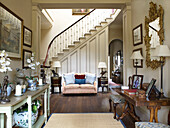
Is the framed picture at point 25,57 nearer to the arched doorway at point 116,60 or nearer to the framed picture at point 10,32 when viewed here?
the framed picture at point 10,32

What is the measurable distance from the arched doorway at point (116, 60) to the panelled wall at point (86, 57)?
2.88 m

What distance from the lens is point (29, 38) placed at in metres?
4.23

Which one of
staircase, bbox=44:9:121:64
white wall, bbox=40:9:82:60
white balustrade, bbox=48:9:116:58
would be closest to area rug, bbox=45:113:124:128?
staircase, bbox=44:9:121:64

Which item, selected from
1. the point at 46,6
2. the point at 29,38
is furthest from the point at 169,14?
the point at 46,6

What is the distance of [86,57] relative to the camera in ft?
25.6

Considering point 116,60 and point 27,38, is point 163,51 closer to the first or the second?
point 27,38

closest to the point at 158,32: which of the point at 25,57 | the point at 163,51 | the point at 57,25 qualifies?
the point at 163,51

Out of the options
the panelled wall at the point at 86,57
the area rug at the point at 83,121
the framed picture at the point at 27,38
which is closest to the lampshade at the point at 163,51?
the area rug at the point at 83,121

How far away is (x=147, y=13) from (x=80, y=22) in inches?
207

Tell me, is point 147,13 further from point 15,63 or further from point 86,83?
point 86,83

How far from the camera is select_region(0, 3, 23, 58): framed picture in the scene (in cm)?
263

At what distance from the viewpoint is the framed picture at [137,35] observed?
377 centimetres

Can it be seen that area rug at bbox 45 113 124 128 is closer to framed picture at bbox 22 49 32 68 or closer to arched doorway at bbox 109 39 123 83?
framed picture at bbox 22 49 32 68

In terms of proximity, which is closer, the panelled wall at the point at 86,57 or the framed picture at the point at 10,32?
the framed picture at the point at 10,32
